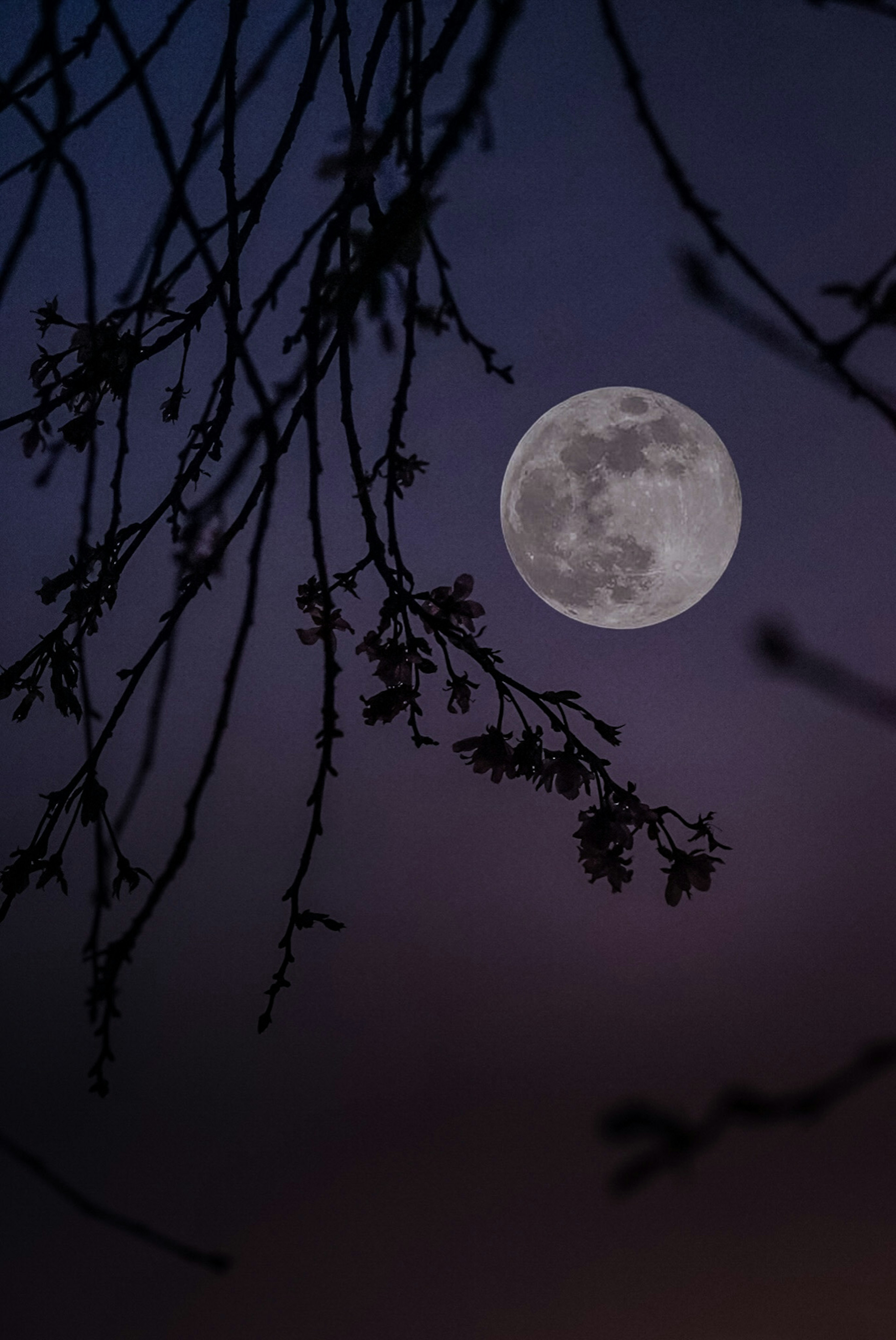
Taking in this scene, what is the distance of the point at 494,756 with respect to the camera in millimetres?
1343

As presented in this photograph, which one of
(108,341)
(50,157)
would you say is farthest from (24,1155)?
(108,341)

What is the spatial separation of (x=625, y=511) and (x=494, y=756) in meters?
0.69

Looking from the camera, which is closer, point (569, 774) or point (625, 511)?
point (569, 774)

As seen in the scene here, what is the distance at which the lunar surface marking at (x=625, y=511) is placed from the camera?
1787mm

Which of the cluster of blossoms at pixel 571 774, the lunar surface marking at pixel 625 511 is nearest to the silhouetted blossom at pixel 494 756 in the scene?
the cluster of blossoms at pixel 571 774

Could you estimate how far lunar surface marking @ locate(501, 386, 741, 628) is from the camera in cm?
179

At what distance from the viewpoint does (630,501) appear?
180 centimetres

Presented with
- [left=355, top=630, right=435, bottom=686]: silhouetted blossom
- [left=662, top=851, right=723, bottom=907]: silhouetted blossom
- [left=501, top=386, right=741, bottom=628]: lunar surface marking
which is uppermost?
[left=501, top=386, right=741, bottom=628]: lunar surface marking

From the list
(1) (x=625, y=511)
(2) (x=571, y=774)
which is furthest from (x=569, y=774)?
(1) (x=625, y=511)

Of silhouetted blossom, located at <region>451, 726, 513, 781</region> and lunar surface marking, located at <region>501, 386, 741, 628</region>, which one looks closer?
silhouetted blossom, located at <region>451, 726, 513, 781</region>

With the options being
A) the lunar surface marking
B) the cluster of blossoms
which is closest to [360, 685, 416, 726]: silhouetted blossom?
the cluster of blossoms

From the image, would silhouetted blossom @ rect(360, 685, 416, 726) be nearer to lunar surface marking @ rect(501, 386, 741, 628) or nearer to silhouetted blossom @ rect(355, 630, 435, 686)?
silhouetted blossom @ rect(355, 630, 435, 686)

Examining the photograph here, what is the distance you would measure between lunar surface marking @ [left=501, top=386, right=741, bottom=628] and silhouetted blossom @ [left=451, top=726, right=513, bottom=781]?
1.91 feet

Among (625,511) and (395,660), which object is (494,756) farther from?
(625,511)
